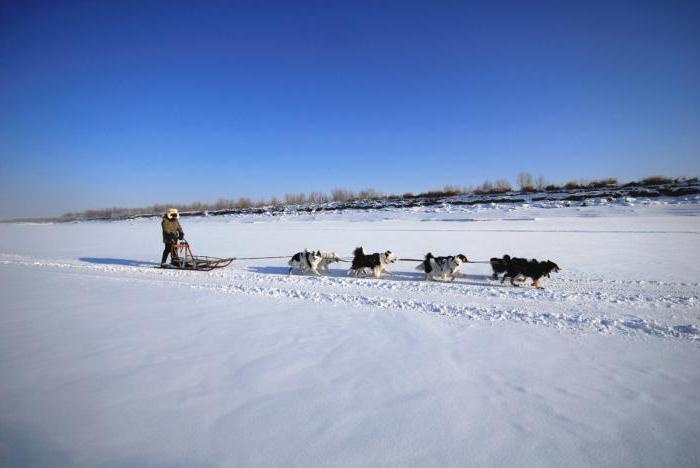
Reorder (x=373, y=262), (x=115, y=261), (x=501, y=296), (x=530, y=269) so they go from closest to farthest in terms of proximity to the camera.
Result: (x=501, y=296)
(x=530, y=269)
(x=373, y=262)
(x=115, y=261)

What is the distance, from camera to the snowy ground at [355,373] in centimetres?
256

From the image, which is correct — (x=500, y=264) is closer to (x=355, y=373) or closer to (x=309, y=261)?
(x=309, y=261)

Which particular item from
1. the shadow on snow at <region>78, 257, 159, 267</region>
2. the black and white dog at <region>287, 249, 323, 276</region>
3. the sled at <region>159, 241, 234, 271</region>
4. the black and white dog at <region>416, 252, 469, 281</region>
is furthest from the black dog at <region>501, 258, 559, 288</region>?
the shadow on snow at <region>78, 257, 159, 267</region>

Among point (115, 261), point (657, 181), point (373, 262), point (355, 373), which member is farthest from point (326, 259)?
point (657, 181)

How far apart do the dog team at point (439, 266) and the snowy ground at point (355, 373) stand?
0.40 metres

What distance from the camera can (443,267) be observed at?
7.67 metres

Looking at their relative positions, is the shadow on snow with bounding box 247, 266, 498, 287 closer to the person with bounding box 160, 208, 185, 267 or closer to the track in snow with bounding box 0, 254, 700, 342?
the track in snow with bounding box 0, 254, 700, 342

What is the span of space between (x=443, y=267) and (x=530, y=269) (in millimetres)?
1822

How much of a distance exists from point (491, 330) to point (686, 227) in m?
16.3

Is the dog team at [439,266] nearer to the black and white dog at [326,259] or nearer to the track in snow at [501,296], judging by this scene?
the black and white dog at [326,259]

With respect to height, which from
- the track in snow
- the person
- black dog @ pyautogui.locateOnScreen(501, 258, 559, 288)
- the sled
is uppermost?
the person

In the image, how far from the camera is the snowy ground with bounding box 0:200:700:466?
256 centimetres

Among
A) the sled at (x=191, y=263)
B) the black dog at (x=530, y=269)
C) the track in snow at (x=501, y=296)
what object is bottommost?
the track in snow at (x=501, y=296)

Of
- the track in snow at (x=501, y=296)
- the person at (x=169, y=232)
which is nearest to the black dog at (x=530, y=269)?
the track in snow at (x=501, y=296)
